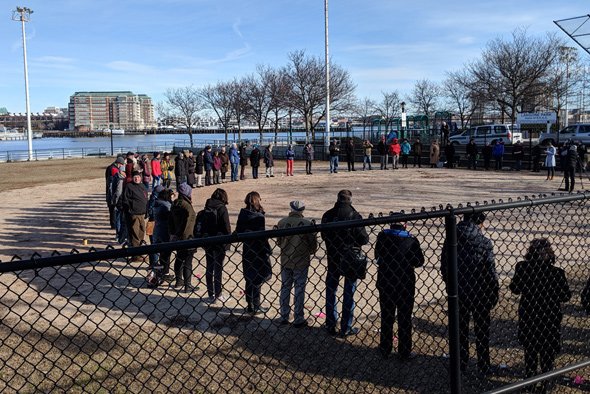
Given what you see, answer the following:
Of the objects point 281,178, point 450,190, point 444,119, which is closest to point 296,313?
point 450,190

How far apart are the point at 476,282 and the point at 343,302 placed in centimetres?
156

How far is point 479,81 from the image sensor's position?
41.1 metres

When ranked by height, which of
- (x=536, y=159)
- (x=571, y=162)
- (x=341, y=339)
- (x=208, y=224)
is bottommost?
(x=341, y=339)

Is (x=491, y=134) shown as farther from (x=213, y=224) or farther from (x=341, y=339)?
(x=341, y=339)

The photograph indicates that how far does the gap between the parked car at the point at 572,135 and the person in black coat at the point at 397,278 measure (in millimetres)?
28805

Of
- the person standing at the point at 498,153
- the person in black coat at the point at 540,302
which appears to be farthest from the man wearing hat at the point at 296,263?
the person standing at the point at 498,153

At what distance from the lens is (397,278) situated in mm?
5309

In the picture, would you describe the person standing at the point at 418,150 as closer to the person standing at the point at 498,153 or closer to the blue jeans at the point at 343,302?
the person standing at the point at 498,153

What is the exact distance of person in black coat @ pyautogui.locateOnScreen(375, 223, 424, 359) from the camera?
205 inches

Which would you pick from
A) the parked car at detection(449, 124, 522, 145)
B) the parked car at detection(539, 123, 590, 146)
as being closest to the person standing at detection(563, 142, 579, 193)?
the parked car at detection(539, 123, 590, 146)

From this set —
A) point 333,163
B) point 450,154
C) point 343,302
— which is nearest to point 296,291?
point 343,302

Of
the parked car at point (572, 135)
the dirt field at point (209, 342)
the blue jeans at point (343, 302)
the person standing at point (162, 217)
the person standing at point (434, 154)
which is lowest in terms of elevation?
the dirt field at point (209, 342)

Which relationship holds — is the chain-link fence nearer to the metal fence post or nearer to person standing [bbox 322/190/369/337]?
person standing [bbox 322/190/369/337]

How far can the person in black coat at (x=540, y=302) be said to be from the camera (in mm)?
4723
